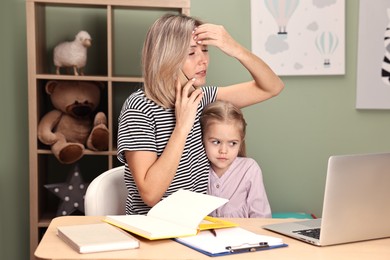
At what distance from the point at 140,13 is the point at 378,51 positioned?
1.13 metres

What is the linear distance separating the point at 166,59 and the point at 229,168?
445 mm

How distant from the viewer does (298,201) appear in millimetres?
3072

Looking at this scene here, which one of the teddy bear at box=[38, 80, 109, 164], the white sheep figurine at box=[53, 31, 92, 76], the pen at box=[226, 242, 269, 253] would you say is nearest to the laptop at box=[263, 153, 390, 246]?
the pen at box=[226, 242, 269, 253]

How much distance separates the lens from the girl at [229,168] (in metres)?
2.07

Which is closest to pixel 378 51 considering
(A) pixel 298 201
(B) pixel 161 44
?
(A) pixel 298 201

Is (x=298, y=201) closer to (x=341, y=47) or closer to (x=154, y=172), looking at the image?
(x=341, y=47)

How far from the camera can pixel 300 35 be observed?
299 cm

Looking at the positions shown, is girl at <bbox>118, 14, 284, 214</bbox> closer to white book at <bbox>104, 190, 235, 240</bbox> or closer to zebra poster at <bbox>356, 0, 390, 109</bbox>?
white book at <bbox>104, 190, 235, 240</bbox>

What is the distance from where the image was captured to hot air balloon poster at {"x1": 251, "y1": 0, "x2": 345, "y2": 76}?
9.74ft

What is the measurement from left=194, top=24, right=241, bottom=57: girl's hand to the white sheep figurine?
890 millimetres

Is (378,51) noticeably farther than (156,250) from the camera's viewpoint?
Yes

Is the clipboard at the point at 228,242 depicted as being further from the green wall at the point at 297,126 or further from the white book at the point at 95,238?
the green wall at the point at 297,126

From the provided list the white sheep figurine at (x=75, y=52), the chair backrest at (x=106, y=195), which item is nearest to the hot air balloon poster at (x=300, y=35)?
the white sheep figurine at (x=75, y=52)

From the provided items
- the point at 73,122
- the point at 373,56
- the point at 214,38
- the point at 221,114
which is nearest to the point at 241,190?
the point at 221,114
